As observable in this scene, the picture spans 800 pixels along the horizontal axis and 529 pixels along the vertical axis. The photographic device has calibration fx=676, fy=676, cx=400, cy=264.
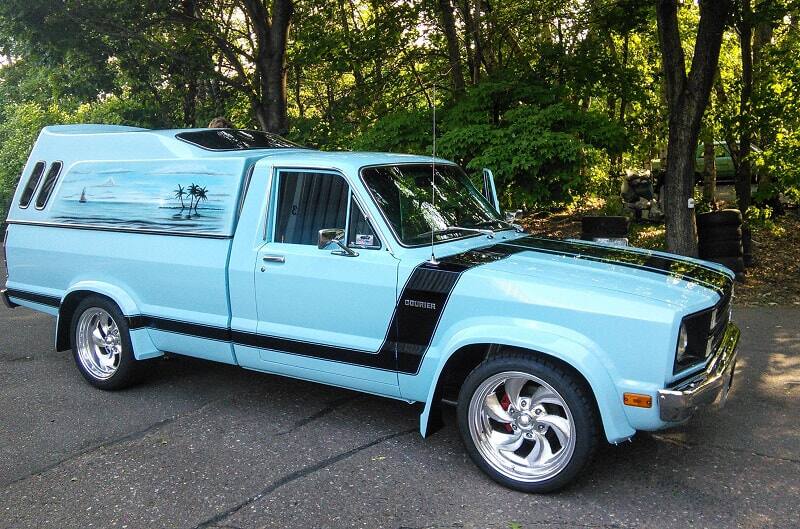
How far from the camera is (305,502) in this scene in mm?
3689

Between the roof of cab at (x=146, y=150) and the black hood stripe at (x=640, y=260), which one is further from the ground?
the roof of cab at (x=146, y=150)

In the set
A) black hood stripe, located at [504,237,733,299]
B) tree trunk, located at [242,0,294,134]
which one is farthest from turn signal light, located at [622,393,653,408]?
tree trunk, located at [242,0,294,134]

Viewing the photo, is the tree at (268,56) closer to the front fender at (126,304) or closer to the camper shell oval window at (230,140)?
the camper shell oval window at (230,140)

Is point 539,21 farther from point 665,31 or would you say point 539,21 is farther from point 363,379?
point 363,379

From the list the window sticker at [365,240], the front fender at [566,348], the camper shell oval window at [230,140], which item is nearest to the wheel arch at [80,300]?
the camper shell oval window at [230,140]

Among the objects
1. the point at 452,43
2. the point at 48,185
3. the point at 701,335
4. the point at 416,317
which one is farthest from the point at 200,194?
the point at 452,43

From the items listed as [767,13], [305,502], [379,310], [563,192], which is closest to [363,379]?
[379,310]

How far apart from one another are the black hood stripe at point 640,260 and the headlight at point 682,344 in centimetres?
53

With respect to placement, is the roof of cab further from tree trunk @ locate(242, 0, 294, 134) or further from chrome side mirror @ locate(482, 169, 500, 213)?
tree trunk @ locate(242, 0, 294, 134)

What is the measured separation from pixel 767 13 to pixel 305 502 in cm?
824

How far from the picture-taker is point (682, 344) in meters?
3.49

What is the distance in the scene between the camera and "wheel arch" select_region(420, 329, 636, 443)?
11.3ft

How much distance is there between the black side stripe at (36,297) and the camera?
Answer: 5719 millimetres

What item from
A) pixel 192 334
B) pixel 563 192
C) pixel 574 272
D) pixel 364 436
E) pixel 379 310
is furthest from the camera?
pixel 563 192
